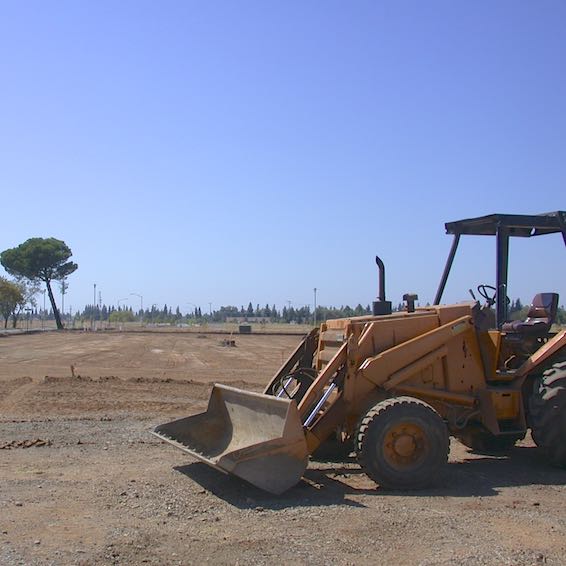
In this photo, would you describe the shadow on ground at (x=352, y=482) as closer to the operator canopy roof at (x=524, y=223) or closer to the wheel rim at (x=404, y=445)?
the wheel rim at (x=404, y=445)

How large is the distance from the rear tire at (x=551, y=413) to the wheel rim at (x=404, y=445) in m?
1.56

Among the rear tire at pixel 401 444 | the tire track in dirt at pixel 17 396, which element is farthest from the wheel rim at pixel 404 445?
the tire track in dirt at pixel 17 396

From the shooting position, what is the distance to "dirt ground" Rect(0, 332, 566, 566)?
5.34m

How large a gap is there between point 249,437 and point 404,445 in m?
1.72

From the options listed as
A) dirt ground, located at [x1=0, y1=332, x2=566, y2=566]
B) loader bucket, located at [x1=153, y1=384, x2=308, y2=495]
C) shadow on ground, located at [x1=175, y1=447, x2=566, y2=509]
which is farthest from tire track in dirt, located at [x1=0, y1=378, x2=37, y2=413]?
shadow on ground, located at [x1=175, y1=447, x2=566, y2=509]

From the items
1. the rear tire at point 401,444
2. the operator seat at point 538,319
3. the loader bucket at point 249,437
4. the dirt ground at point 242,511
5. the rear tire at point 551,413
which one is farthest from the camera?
the operator seat at point 538,319

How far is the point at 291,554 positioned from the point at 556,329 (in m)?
5.07

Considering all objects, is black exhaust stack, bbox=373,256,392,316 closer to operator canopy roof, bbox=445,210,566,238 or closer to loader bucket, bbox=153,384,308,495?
operator canopy roof, bbox=445,210,566,238

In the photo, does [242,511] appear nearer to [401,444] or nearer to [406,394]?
[401,444]

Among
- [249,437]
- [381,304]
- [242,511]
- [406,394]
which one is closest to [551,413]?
[406,394]

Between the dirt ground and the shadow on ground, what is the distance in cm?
1

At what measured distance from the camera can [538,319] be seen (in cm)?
867

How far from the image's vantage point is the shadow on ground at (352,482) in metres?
6.74

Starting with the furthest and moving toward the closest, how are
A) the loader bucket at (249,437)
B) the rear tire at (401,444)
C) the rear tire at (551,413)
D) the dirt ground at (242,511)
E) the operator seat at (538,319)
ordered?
1. the operator seat at (538,319)
2. the rear tire at (551,413)
3. the rear tire at (401,444)
4. the loader bucket at (249,437)
5. the dirt ground at (242,511)
